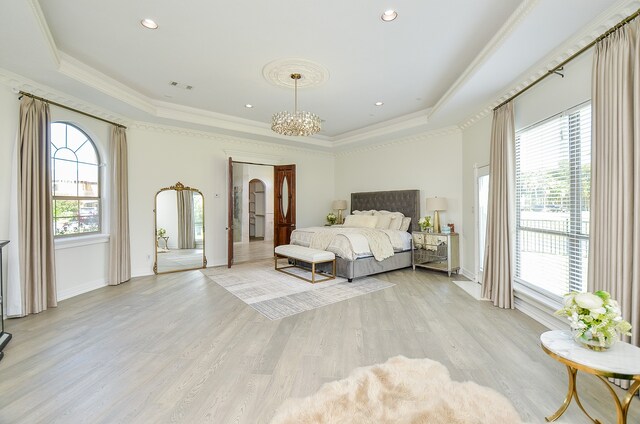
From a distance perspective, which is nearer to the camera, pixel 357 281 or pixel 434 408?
pixel 434 408

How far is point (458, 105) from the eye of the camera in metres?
4.57

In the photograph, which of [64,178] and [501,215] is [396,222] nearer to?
[501,215]

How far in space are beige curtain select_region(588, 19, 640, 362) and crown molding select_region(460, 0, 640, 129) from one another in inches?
5.2

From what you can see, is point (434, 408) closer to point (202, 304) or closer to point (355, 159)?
point (202, 304)

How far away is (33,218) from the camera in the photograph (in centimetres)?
361

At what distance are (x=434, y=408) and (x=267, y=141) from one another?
20.4ft

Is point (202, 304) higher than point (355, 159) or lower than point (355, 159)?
lower

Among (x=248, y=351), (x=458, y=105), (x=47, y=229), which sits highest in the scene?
(x=458, y=105)

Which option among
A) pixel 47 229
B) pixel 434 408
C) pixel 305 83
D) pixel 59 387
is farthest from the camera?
pixel 305 83

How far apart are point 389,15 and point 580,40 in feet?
5.60

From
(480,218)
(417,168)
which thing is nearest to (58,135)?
(417,168)

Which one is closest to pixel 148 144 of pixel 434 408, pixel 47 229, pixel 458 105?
pixel 47 229

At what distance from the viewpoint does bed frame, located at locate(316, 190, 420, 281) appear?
521cm

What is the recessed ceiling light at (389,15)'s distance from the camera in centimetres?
273
